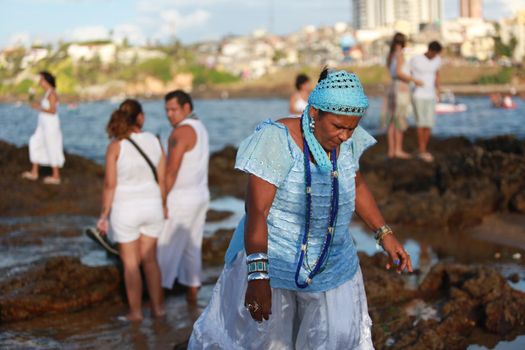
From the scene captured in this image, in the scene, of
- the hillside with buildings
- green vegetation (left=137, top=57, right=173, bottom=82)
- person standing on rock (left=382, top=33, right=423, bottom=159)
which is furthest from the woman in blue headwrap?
green vegetation (left=137, top=57, right=173, bottom=82)

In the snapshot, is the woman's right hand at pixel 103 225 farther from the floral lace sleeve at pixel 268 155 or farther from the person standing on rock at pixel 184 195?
the floral lace sleeve at pixel 268 155

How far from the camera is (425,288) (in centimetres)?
680

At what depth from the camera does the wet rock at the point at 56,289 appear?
6.59 meters

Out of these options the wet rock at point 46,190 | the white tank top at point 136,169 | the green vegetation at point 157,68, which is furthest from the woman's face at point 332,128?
the green vegetation at point 157,68

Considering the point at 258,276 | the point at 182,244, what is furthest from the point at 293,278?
Result: the point at 182,244

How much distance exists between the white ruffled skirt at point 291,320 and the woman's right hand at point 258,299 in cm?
24

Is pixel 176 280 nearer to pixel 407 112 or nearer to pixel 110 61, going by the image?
pixel 407 112

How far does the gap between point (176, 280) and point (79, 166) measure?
26.2 ft

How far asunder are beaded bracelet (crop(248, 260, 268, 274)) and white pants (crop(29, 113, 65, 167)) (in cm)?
1015

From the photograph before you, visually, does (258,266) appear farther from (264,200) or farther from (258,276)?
(264,200)

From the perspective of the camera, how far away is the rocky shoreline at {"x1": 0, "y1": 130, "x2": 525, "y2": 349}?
227 inches

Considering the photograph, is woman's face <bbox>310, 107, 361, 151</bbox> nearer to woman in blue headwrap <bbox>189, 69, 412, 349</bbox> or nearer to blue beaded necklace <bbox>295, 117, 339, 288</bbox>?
woman in blue headwrap <bbox>189, 69, 412, 349</bbox>

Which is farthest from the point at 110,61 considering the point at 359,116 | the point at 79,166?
the point at 359,116

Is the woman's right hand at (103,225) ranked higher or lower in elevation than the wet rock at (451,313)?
higher
